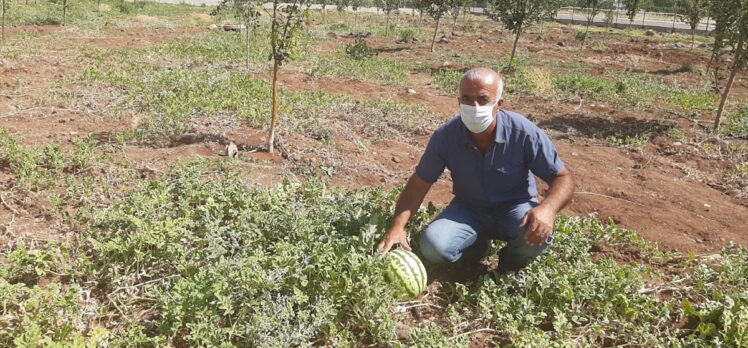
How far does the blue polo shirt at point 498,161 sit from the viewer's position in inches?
159

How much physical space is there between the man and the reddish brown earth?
6.05 ft

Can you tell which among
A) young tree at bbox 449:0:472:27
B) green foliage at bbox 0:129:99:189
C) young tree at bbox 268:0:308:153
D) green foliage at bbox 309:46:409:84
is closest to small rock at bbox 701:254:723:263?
young tree at bbox 268:0:308:153

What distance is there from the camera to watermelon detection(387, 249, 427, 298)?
12.5 feet

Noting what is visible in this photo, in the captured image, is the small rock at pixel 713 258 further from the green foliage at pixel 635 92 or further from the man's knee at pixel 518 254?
the green foliage at pixel 635 92

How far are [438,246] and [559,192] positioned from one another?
0.95 m

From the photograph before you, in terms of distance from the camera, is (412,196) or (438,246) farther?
(412,196)

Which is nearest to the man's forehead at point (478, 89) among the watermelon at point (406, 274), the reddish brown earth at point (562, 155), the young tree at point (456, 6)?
the watermelon at point (406, 274)

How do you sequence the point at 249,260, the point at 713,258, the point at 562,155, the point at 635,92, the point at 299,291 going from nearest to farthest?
the point at 299,291
the point at 249,260
the point at 713,258
the point at 562,155
the point at 635,92

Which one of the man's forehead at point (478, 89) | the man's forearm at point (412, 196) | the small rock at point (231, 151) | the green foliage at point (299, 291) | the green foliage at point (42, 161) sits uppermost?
the man's forehead at point (478, 89)

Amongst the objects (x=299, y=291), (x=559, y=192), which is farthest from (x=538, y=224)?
(x=299, y=291)

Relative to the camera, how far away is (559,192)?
153 inches

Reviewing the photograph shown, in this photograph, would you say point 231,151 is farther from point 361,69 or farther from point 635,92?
point 635,92

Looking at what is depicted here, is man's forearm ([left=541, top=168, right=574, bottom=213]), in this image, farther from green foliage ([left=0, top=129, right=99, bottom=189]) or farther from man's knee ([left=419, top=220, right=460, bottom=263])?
green foliage ([left=0, top=129, right=99, bottom=189])

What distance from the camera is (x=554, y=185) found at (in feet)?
13.0
